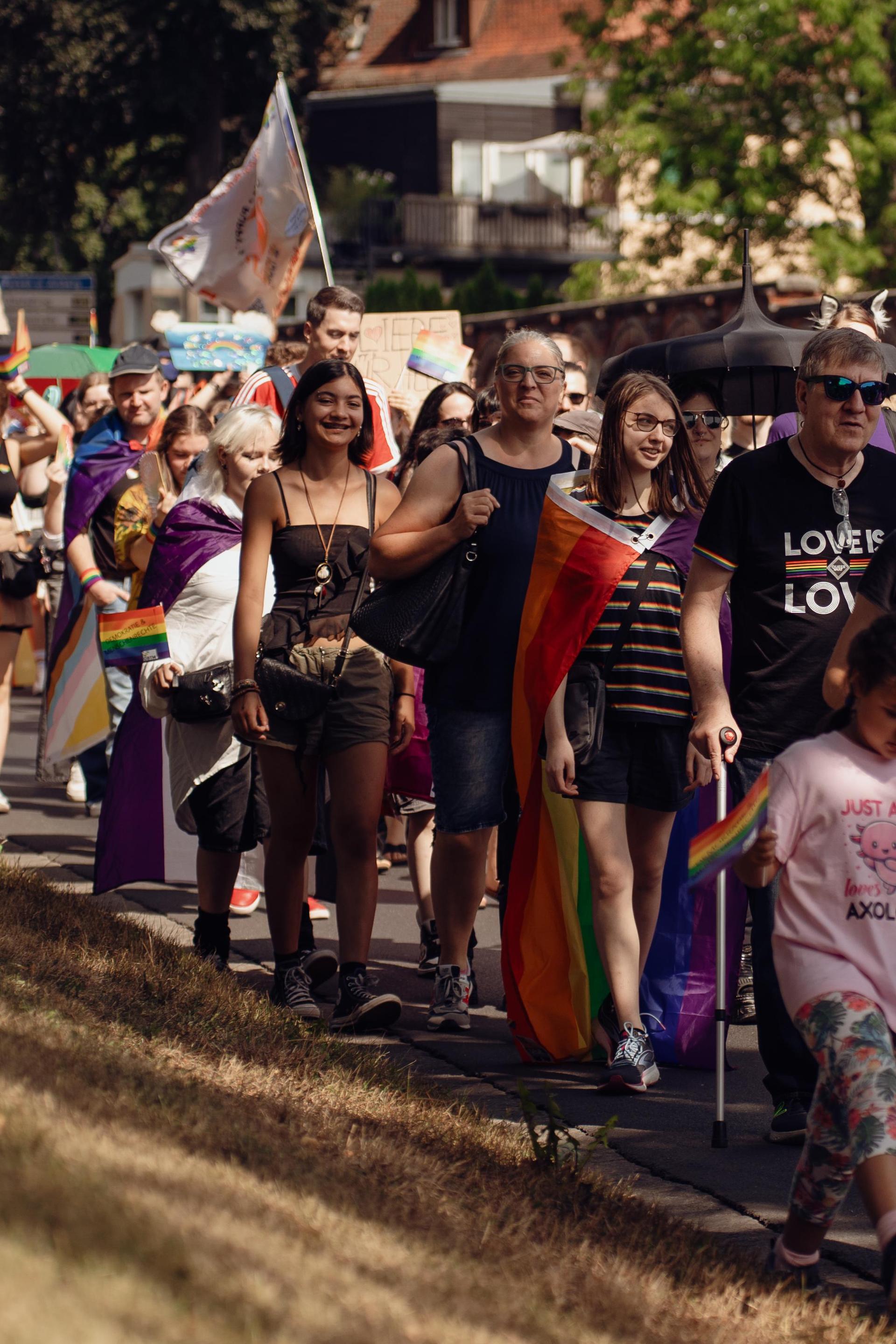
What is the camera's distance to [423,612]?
6.29 metres

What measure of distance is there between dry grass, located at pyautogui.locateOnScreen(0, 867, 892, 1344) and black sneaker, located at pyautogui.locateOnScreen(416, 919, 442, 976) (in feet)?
5.96

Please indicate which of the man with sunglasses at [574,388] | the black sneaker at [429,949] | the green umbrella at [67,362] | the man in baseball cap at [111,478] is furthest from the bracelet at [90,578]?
the green umbrella at [67,362]

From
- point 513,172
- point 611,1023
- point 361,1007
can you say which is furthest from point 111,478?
point 513,172

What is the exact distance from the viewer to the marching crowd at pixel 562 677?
411cm

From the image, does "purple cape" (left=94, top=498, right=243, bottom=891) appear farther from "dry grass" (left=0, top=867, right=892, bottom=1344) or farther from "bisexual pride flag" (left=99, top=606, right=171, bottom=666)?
"dry grass" (left=0, top=867, right=892, bottom=1344)

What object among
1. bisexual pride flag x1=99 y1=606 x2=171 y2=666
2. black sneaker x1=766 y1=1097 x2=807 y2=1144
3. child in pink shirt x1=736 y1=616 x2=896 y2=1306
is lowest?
black sneaker x1=766 y1=1097 x2=807 y2=1144

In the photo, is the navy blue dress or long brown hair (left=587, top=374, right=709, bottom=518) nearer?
long brown hair (left=587, top=374, right=709, bottom=518)

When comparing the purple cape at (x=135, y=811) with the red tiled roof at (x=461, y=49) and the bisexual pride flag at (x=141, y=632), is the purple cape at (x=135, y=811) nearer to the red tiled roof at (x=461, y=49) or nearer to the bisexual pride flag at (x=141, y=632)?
the bisexual pride flag at (x=141, y=632)

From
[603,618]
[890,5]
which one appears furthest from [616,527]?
[890,5]

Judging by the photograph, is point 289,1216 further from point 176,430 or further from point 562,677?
point 176,430

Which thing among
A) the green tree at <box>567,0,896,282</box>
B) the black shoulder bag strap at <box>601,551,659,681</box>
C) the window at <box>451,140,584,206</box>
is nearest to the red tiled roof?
the window at <box>451,140,584,206</box>

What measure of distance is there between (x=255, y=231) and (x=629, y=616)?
7592 millimetres

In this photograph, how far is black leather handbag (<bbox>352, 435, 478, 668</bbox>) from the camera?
6.30 meters

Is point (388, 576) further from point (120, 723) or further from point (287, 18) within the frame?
point (287, 18)
